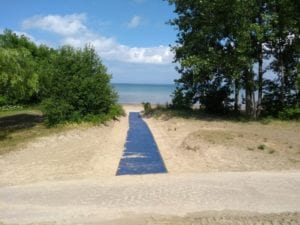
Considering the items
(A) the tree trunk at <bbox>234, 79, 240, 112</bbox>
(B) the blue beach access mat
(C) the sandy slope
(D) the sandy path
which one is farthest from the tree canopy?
(D) the sandy path

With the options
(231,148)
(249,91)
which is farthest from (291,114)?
(231,148)

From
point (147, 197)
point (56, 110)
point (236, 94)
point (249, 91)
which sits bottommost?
point (147, 197)

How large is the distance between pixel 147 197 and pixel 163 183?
1198 millimetres

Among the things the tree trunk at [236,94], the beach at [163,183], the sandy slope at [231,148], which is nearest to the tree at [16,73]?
the beach at [163,183]

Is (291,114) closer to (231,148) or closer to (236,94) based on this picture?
(236,94)

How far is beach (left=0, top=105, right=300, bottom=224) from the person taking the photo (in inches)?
325

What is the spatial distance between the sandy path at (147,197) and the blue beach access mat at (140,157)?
1.02m

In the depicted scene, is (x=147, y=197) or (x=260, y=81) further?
(x=260, y=81)

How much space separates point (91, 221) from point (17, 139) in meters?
11.8

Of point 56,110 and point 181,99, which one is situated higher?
point 181,99

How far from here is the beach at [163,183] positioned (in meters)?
8.25

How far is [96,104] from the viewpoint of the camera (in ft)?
78.5

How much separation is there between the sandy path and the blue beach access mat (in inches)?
40.4

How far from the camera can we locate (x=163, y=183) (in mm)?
10453
